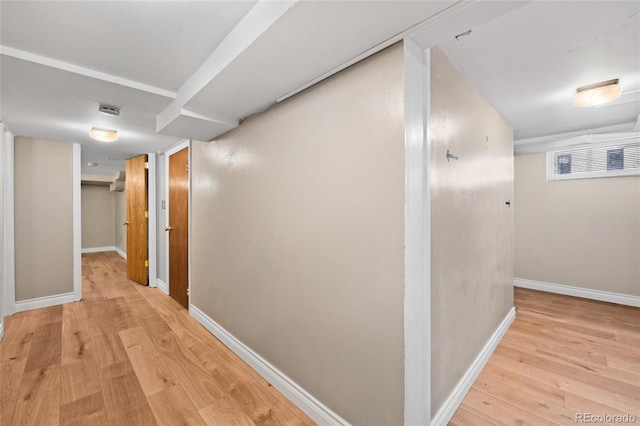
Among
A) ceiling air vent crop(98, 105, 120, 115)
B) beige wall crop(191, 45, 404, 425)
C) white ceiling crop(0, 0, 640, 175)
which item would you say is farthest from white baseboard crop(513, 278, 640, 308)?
ceiling air vent crop(98, 105, 120, 115)

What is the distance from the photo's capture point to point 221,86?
5.42 feet

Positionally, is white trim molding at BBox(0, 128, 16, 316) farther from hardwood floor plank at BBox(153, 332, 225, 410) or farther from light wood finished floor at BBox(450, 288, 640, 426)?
light wood finished floor at BBox(450, 288, 640, 426)

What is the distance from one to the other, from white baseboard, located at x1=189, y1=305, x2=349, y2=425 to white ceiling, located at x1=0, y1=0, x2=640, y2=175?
1927 mm

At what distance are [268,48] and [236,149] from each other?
120 cm

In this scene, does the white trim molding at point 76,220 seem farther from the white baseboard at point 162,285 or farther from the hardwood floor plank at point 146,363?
the hardwood floor plank at point 146,363

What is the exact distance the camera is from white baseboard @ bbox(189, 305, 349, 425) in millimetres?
1512

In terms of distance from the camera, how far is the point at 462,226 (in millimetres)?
1721

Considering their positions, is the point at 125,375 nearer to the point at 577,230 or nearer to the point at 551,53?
the point at 551,53

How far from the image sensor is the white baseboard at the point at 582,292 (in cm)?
324

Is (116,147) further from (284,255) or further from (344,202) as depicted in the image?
(344,202)

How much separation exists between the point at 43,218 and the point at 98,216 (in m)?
4.83

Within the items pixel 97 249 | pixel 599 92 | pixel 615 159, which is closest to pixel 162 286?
pixel 97 249

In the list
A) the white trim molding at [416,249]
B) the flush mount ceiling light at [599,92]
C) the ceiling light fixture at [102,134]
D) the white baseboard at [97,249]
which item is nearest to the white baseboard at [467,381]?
the white trim molding at [416,249]

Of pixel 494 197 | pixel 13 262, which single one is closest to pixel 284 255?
pixel 494 197
